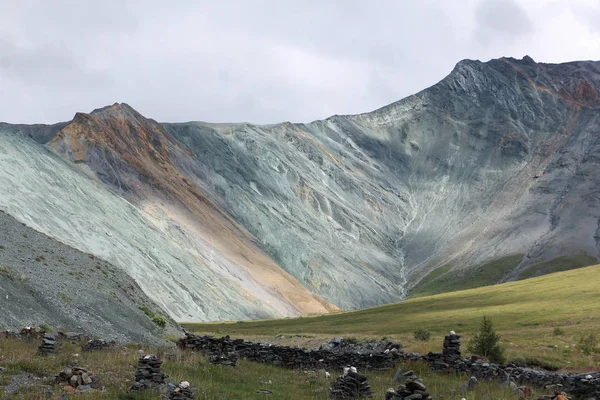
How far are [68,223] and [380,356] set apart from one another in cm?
8394

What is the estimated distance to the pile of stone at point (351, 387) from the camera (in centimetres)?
1930

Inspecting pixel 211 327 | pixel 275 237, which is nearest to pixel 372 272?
pixel 275 237

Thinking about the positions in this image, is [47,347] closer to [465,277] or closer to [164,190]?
[164,190]

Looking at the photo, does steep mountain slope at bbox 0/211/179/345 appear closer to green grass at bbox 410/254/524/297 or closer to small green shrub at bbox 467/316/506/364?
small green shrub at bbox 467/316/506/364

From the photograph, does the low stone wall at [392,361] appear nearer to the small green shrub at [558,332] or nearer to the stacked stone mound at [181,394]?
the stacked stone mound at [181,394]

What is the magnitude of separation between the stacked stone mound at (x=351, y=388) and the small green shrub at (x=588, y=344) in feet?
80.4

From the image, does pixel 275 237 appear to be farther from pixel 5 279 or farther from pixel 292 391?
pixel 292 391

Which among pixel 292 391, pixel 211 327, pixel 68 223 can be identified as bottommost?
pixel 211 327

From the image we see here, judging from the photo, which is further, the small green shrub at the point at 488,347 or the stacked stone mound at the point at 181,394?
the small green shrub at the point at 488,347

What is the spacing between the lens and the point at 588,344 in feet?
133

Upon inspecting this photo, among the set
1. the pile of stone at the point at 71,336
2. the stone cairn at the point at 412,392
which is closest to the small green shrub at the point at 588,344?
the stone cairn at the point at 412,392

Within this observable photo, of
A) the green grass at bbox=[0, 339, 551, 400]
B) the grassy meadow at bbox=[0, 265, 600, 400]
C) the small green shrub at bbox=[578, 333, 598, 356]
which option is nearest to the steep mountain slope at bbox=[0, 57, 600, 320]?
the grassy meadow at bbox=[0, 265, 600, 400]

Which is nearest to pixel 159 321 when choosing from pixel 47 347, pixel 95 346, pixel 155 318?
pixel 155 318

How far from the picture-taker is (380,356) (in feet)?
93.6
